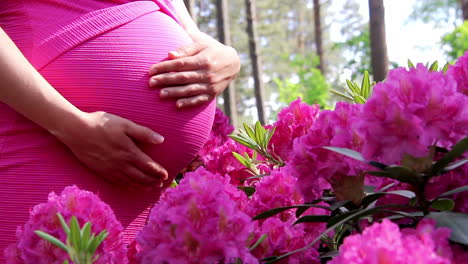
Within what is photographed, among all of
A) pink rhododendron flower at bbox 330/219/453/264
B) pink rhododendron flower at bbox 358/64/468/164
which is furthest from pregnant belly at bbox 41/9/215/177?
pink rhododendron flower at bbox 330/219/453/264

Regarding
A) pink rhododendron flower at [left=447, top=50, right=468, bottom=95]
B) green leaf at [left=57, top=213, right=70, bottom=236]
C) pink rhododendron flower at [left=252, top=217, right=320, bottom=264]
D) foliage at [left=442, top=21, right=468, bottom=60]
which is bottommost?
Result: foliage at [left=442, top=21, right=468, bottom=60]

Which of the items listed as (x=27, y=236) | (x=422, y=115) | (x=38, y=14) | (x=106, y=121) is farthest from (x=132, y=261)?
(x=38, y=14)

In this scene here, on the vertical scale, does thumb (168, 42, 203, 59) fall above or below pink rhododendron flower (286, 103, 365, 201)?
above

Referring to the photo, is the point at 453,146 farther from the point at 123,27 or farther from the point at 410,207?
the point at 123,27

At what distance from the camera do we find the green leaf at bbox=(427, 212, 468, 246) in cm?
89

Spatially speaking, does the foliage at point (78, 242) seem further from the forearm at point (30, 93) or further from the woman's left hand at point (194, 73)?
the woman's left hand at point (194, 73)

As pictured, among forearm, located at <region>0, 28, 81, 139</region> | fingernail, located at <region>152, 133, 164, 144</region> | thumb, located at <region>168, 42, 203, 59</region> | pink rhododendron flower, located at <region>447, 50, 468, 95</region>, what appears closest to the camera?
pink rhododendron flower, located at <region>447, 50, 468, 95</region>

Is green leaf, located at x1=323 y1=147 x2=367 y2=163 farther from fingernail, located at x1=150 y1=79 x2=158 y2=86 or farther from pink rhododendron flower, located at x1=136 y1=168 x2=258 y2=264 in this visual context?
fingernail, located at x1=150 y1=79 x2=158 y2=86

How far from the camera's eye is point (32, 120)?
1.61 meters

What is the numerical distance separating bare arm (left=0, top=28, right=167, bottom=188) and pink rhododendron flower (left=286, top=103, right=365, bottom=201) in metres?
0.59

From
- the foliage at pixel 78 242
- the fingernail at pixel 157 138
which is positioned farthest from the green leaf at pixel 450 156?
the fingernail at pixel 157 138

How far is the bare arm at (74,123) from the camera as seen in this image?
1534mm

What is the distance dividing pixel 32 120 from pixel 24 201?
24cm

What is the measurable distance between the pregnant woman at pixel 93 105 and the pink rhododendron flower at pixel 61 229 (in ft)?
1.61
